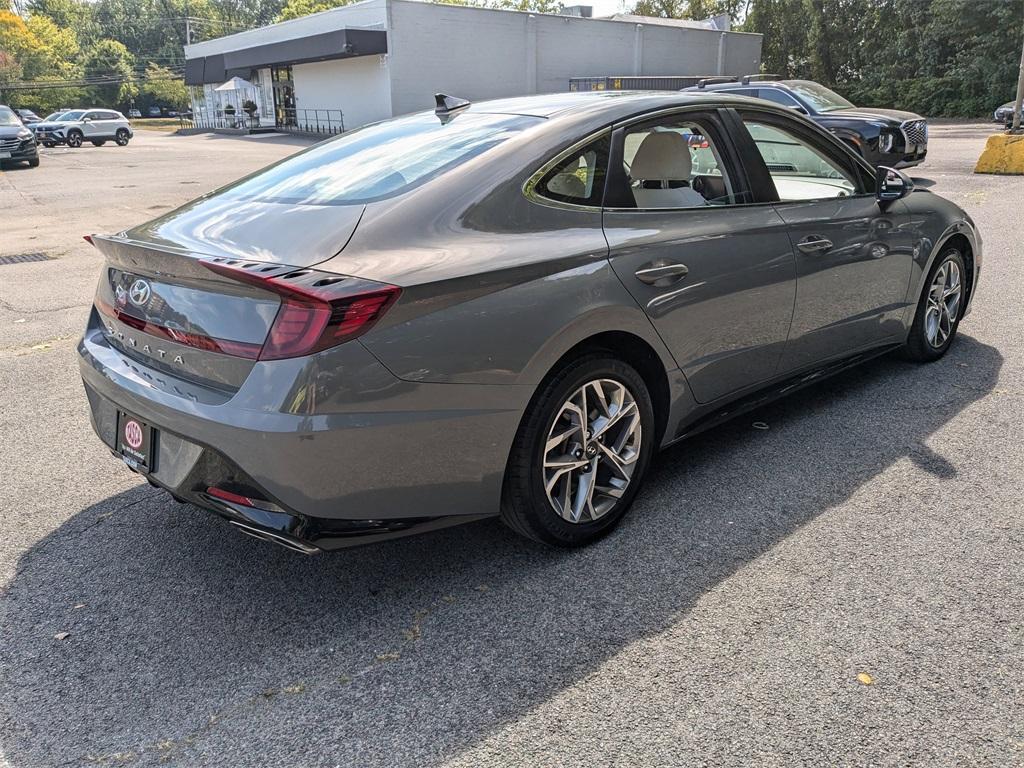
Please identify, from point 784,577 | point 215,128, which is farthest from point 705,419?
point 215,128

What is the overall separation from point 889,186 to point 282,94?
161 ft

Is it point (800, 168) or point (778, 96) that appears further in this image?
point (778, 96)

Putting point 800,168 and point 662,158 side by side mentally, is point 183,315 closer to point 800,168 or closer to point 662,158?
point 662,158

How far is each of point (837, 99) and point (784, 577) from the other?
15215 millimetres

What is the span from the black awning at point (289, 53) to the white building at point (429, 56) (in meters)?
0.06

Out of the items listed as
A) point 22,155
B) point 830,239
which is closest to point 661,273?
point 830,239

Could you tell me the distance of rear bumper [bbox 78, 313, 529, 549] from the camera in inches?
95.4

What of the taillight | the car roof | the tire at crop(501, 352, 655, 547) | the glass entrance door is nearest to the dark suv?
the car roof

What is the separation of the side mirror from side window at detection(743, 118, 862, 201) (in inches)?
6.4

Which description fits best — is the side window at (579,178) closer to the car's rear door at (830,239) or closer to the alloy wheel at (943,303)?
the car's rear door at (830,239)

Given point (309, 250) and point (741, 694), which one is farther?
point (309, 250)

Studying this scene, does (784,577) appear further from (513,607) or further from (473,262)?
(473,262)

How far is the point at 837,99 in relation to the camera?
52.4 feet

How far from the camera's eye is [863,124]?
46.2 feet
